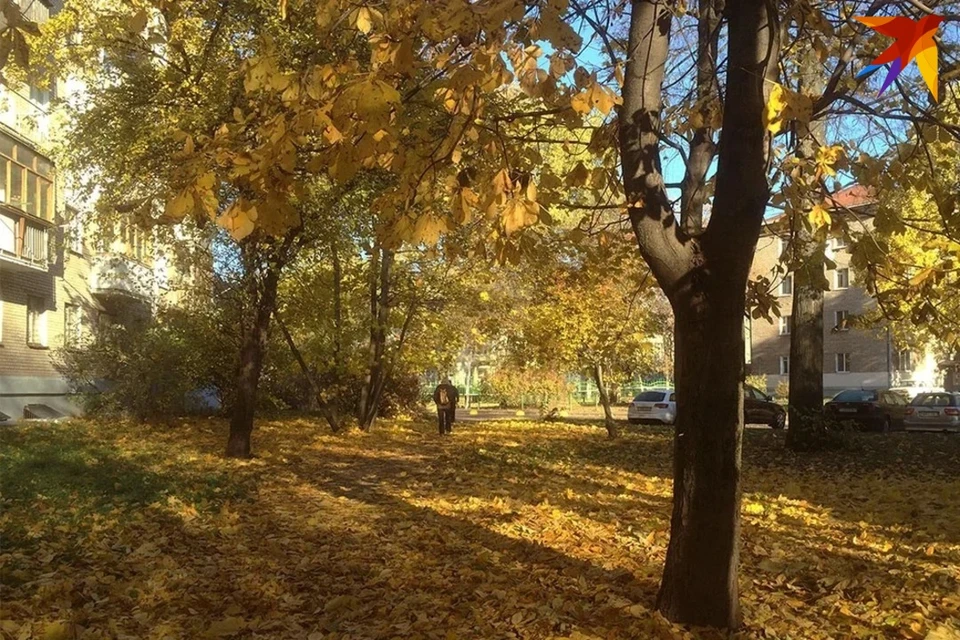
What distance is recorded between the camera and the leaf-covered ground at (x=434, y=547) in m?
4.85

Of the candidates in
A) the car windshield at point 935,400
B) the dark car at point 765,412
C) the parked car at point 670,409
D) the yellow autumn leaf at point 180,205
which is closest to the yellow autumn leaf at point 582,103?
the yellow autumn leaf at point 180,205

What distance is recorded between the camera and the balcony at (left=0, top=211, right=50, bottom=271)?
705 inches

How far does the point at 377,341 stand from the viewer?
2134 cm

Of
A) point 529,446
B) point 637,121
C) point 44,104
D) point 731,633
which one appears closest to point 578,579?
point 731,633

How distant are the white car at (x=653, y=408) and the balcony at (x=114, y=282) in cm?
1648

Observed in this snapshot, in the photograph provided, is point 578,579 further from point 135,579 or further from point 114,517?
point 114,517

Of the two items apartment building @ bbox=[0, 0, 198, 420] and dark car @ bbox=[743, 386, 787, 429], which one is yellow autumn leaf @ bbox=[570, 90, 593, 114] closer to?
apartment building @ bbox=[0, 0, 198, 420]

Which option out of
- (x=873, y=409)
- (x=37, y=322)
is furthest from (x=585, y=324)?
(x=37, y=322)

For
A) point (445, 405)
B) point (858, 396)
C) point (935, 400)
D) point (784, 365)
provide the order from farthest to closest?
point (784, 365) < point (858, 396) < point (935, 400) < point (445, 405)

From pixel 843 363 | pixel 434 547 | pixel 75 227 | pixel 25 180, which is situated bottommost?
pixel 434 547

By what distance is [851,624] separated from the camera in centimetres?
457

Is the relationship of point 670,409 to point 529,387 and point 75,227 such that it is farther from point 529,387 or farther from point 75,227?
point 75,227

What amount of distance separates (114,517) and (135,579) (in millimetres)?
2293

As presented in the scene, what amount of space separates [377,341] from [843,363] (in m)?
Result: 36.0
